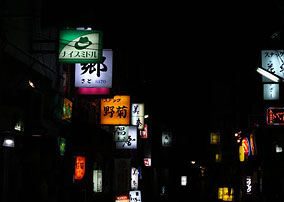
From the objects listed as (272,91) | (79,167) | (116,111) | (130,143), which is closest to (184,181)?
(130,143)

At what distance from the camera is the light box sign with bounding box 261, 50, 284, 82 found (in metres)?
18.9

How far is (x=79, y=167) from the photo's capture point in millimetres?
19703

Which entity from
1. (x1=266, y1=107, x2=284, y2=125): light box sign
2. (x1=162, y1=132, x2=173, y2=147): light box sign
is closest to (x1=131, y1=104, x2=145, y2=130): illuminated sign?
(x1=266, y1=107, x2=284, y2=125): light box sign

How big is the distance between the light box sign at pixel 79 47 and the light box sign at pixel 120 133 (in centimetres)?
1251

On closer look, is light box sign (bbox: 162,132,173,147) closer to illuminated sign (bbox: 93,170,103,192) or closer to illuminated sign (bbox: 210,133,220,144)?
Answer: illuminated sign (bbox: 210,133,220,144)

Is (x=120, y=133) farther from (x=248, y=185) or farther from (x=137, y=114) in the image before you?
(x=248, y=185)

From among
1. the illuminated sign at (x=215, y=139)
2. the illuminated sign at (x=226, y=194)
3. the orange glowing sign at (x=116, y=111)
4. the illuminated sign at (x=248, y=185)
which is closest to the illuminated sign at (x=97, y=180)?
the orange glowing sign at (x=116, y=111)

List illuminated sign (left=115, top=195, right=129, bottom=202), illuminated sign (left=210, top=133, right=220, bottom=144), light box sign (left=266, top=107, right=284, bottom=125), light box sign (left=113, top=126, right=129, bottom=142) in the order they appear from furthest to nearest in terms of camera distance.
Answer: illuminated sign (left=210, top=133, right=220, bottom=144), light box sign (left=113, top=126, right=129, bottom=142), illuminated sign (left=115, top=195, right=129, bottom=202), light box sign (left=266, top=107, right=284, bottom=125)

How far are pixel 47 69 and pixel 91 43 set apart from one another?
2.92 metres

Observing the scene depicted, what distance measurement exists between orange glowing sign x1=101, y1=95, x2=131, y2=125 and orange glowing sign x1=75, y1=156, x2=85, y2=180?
9.03 feet

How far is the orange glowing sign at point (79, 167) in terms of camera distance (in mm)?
19312

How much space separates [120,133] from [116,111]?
4686 millimetres

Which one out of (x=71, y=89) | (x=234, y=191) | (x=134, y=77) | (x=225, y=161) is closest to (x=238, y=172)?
(x=234, y=191)

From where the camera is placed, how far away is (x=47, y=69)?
16.2 m
